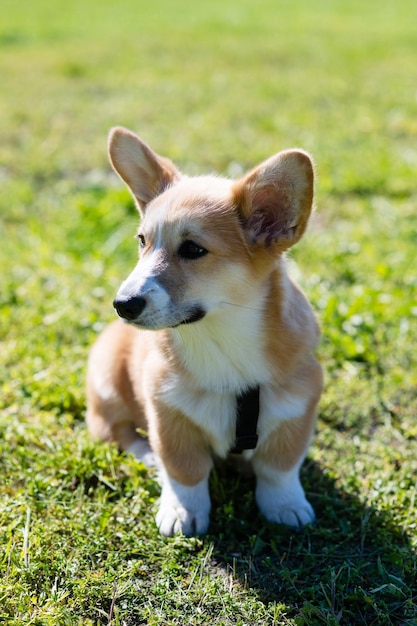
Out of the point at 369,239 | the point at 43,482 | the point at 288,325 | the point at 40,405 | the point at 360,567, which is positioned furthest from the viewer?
the point at 369,239

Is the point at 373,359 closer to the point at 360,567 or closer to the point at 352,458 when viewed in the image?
the point at 352,458

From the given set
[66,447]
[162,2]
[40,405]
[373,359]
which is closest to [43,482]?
[66,447]

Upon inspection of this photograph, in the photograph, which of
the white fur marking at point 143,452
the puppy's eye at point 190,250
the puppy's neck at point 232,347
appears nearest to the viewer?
the puppy's eye at point 190,250

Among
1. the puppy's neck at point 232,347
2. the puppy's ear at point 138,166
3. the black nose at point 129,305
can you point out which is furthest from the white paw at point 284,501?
the puppy's ear at point 138,166

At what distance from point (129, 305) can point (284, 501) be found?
120 centimetres

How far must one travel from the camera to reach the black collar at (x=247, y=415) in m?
3.17

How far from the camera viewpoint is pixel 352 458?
12.0 feet

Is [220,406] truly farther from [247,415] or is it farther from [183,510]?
[183,510]

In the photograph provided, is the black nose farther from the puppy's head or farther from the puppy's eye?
the puppy's eye

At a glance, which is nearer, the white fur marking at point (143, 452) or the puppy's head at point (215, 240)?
the puppy's head at point (215, 240)

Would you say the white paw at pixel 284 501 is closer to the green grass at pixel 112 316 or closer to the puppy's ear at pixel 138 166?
the green grass at pixel 112 316

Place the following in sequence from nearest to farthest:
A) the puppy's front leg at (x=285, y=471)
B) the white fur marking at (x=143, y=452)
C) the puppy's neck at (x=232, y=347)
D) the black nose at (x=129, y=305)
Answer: the black nose at (x=129, y=305)
the puppy's neck at (x=232, y=347)
the puppy's front leg at (x=285, y=471)
the white fur marking at (x=143, y=452)

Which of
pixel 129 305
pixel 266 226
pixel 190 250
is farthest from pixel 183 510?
pixel 266 226

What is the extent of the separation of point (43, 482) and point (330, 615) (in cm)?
145
